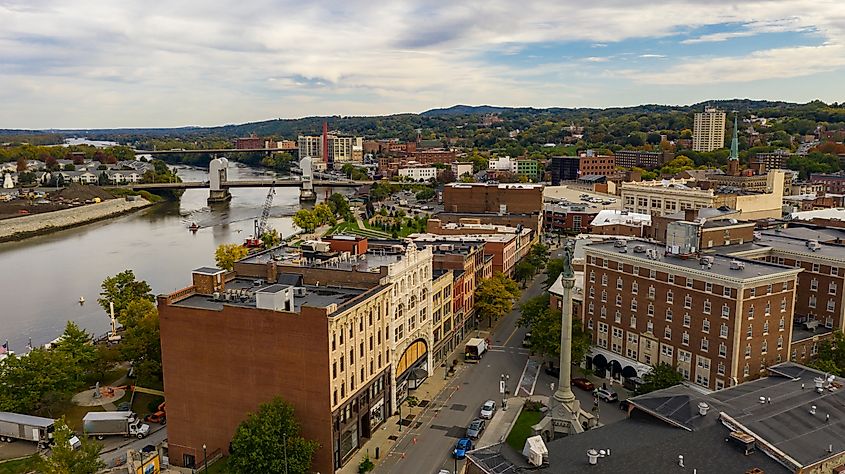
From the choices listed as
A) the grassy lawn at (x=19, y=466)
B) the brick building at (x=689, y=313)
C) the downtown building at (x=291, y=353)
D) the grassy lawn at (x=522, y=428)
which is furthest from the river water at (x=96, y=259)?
the brick building at (x=689, y=313)

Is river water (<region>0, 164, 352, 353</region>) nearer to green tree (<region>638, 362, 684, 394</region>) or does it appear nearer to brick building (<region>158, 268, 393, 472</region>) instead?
brick building (<region>158, 268, 393, 472</region>)

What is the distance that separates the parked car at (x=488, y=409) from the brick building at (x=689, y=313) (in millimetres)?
10045

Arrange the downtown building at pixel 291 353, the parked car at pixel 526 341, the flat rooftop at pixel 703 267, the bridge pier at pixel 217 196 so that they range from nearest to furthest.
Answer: the downtown building at pixel 291 353 → the flat rooftop at pixel 703 267 → the parked car at pixel 526 341 → the bridge pier at pixel 217 196

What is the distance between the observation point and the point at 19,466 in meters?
37.1

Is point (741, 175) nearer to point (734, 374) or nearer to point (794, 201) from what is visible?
point (794, 201)

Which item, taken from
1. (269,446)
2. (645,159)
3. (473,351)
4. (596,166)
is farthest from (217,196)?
(269,446)

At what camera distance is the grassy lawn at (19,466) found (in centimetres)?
3656

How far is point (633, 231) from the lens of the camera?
7800cm

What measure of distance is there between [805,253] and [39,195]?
152 meters

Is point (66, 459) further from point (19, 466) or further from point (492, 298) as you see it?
point (492, 298)

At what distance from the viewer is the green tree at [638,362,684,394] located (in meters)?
41.2

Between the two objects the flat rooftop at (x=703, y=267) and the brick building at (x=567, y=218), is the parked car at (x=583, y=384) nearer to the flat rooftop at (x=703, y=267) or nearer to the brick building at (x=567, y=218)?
the flat rooftop at (x=703, y=267)

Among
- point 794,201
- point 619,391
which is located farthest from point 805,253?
point 794,201

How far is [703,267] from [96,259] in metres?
82.3
